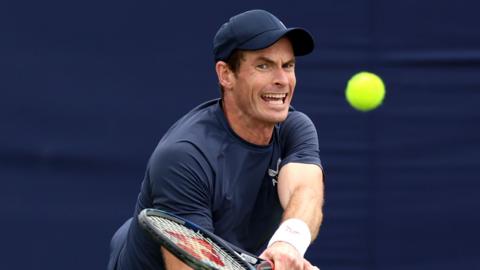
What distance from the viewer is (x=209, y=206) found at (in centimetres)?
348

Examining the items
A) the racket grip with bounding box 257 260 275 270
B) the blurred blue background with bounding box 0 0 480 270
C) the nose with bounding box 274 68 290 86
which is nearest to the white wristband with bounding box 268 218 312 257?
the racket grip with bounding box 257 260 275 270

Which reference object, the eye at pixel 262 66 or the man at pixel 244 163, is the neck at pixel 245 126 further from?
the eye at pixel 262 66

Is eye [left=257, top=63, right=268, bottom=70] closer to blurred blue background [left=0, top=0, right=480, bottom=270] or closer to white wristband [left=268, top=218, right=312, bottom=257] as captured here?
white wristband [left=268, top=218, right=312, bottom=257]

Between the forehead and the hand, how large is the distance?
705mm

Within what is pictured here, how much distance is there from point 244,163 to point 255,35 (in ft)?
1.58

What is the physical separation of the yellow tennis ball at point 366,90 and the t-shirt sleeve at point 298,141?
1.15 metres

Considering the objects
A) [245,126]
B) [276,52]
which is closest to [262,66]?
[276,52]

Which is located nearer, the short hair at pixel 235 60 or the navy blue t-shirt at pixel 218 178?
the navy blue t-shirt at pixel 218 178

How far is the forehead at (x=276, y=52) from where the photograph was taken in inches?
142

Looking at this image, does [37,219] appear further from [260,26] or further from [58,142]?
[260,26]

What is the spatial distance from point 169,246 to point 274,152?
1.05 metres

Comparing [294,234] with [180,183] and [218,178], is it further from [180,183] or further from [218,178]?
[180,183]

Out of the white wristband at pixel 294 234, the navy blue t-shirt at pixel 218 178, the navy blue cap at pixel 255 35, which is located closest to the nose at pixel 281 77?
the navy blue cap at pixel 255 35

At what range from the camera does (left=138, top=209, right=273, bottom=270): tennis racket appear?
2869 mm
